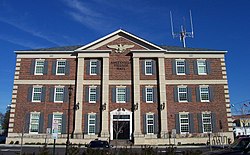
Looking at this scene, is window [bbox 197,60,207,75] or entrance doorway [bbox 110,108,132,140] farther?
window [bbox 197,60,207,75]

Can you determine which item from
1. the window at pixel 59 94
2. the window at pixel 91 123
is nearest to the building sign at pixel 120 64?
the window at pixel 91 123

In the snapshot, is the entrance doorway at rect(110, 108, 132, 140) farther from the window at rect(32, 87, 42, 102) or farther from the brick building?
the window at rect(32, 87, 42, 102)

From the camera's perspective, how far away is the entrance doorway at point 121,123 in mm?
34438

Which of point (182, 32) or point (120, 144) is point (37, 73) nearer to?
point (120, 144)

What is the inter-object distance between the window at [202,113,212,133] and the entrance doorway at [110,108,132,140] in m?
9.68

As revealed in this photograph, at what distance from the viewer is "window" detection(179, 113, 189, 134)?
34750 millimetres

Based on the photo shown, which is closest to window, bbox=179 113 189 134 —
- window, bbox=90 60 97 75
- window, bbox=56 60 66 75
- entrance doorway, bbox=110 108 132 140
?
entrance doorway, bbox=110 108 132 140

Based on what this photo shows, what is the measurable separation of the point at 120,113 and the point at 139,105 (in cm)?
269

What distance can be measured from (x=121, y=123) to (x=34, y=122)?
11498 millimetres

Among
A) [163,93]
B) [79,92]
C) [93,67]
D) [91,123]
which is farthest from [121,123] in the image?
[93,67]

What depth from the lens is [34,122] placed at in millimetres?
35188

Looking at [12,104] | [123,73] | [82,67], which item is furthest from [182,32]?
[12,104]

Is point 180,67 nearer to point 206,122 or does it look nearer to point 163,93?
point 163,93

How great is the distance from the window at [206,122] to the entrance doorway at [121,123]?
31.8 ft
